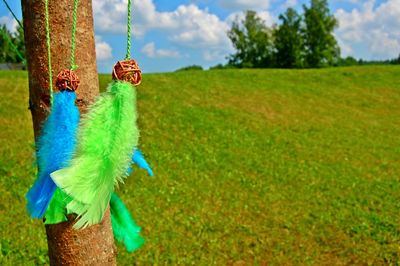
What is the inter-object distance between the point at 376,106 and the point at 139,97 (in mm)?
7582

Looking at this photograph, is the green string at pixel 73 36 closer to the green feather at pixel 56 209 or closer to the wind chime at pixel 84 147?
the wind chime at pixel 84 147

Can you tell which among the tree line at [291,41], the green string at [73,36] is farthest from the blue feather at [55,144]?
the tree line at [291,41]

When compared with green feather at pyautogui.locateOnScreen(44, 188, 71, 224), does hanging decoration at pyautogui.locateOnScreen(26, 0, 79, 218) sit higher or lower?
higher

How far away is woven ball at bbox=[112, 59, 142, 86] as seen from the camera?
1.31 meters

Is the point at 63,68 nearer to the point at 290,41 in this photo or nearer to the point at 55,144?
the point at 55,144

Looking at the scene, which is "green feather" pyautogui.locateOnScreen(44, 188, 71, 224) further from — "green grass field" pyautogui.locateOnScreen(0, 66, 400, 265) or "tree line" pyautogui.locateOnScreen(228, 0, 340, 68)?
"tree line" pyautogui.locateOnScreen(228, 0, 340, 68)

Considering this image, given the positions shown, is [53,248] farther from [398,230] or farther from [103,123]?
[398,230]

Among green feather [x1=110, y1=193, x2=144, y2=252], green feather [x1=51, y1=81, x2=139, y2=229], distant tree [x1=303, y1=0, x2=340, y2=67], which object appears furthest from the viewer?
distant tree [x1=303, y1=0, x2=340, y2=67]

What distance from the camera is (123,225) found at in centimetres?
184

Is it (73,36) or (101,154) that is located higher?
(73,36)

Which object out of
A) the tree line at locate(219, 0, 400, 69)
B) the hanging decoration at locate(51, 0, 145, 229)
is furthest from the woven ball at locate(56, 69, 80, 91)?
the tree line at locate(219, 0, 400, 69)

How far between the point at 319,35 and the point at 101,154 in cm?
4042

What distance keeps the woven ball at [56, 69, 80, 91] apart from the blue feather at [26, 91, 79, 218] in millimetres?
17

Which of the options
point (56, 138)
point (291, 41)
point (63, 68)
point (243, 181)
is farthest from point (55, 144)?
point (291, 41)
